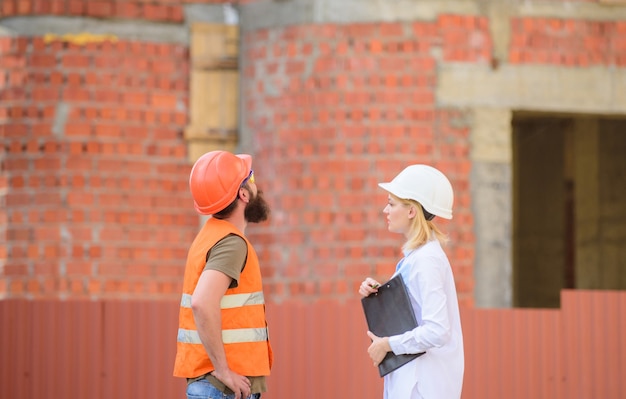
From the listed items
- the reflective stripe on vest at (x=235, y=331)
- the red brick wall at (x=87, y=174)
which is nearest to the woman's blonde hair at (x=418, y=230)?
the reflective stripe on vest at (x=235, y=331)

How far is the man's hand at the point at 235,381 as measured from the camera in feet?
12.8

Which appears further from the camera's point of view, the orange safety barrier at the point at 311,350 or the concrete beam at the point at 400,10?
the concrete beam at the point at 400,10

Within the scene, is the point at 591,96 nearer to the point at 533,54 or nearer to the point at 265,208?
the point at 533,54

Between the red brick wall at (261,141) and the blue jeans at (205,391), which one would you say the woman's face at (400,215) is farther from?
the red brick wall at (261,141)

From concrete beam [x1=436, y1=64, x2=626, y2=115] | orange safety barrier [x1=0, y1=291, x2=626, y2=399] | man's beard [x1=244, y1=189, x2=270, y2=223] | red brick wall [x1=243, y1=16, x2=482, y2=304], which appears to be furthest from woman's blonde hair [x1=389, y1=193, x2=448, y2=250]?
concrete beam [x1=436, y1=64, x2=626, y2=115]

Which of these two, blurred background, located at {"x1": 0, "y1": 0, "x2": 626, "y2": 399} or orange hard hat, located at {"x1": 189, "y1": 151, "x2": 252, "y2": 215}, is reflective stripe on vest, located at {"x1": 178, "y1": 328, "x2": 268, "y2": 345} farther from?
blurred background, located at {"x1": 0, "y1": 0, "x2": 626, "y2": 399}

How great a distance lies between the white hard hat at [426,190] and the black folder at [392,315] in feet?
1.00

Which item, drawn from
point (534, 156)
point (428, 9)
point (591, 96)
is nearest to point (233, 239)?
point (428, 9)

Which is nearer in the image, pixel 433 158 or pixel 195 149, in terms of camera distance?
pixel 433 158

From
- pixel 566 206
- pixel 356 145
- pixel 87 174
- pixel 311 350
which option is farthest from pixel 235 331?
pixel 566 206

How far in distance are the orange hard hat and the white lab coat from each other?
731mm

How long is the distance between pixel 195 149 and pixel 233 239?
6249 mm

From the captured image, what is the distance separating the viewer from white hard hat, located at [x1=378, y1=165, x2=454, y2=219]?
417 centimetres

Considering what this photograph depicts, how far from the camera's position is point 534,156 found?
1733 centimetres
